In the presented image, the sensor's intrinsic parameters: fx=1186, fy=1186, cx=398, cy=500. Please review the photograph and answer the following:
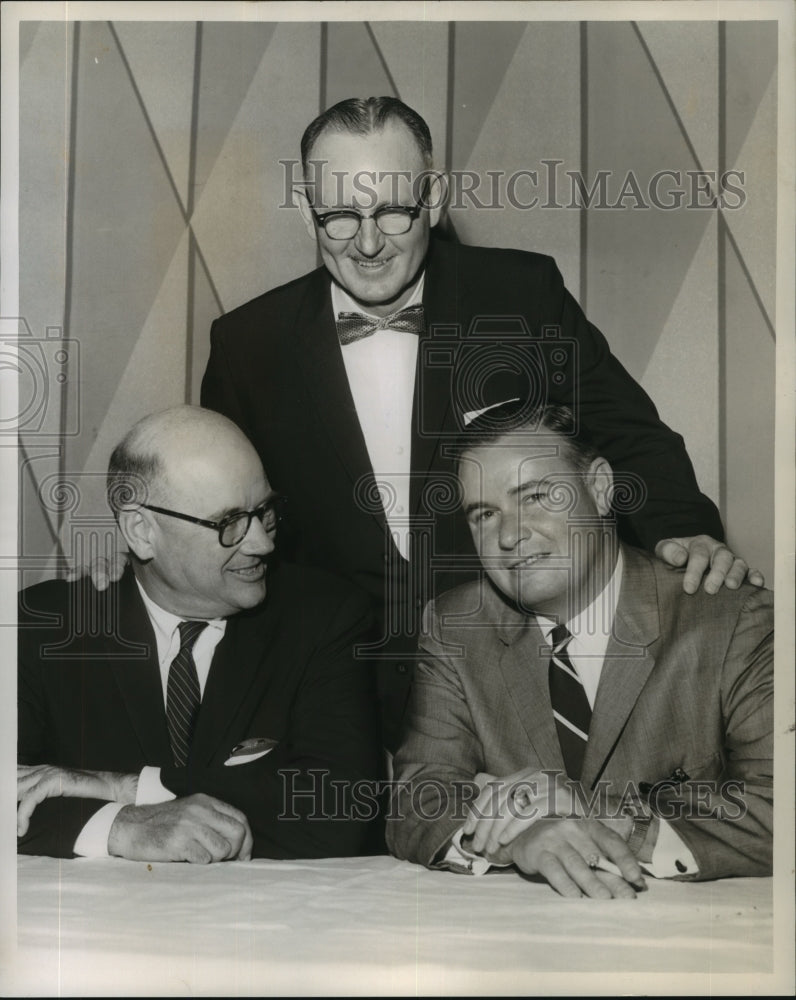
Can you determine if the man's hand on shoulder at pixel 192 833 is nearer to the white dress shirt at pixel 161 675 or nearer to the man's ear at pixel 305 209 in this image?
the white dress shirt at pixel 161 675

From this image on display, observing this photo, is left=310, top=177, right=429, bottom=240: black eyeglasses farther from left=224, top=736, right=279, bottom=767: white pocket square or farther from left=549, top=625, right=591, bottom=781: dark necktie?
left=224, top=736, right=279, bottom=767: white pocket square

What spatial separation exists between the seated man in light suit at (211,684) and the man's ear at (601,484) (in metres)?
0.78

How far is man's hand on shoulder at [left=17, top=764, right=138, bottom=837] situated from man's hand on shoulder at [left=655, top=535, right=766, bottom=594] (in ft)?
5.81

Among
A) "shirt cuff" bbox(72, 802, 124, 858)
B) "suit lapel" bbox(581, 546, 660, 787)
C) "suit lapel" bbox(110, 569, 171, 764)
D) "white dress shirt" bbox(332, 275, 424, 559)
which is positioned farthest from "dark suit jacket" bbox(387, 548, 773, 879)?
"shirt cuff" bbox(72, 802, 124, 858)

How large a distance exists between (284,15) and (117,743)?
233 centimetres

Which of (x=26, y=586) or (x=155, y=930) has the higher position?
(x=26, y=586)

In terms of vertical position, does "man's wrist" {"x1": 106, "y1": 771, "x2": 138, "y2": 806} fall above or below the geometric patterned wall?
below

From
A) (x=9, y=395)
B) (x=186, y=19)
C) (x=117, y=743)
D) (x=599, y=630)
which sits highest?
(x=186, y=19)

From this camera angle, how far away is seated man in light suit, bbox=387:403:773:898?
11.7 feet

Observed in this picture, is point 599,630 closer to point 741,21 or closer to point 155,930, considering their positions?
point 155,930

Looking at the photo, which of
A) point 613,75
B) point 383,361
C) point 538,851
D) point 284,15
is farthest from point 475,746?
point 284,15

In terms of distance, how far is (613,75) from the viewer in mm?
3709

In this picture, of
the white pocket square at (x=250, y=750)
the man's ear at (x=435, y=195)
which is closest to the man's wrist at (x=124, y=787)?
the white pocket square at (x=250, y=750)

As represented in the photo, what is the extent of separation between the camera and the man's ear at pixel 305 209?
3652mm
